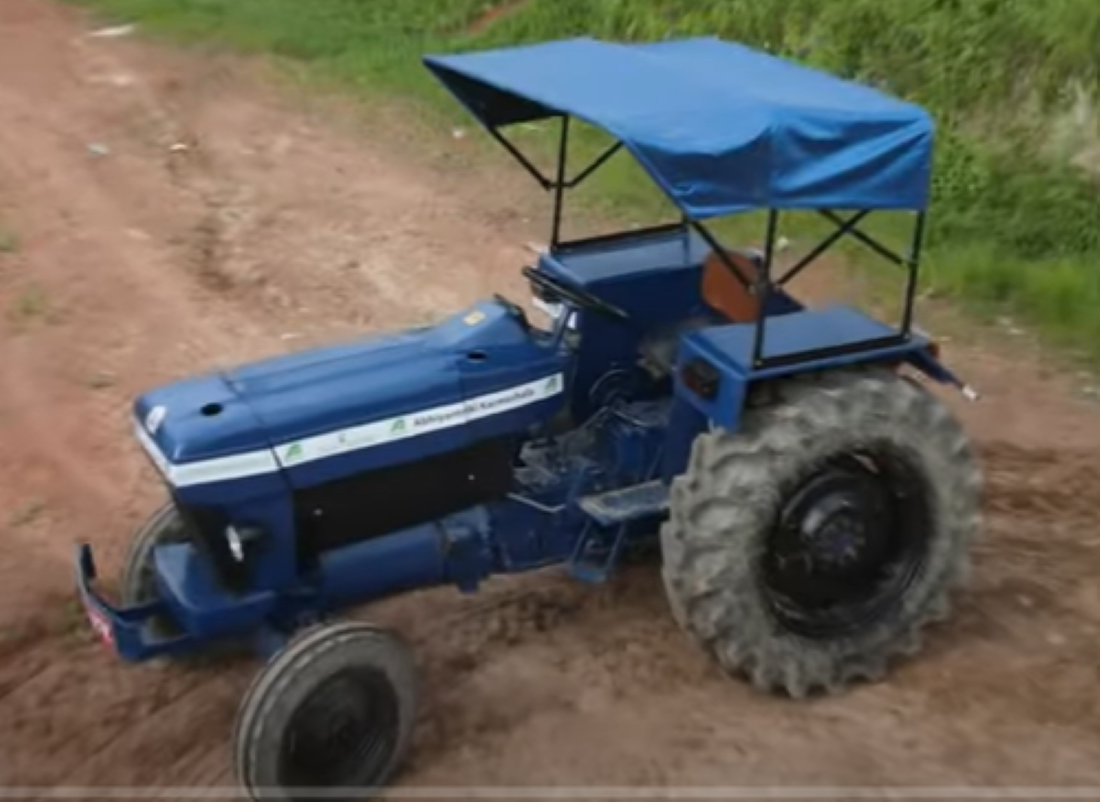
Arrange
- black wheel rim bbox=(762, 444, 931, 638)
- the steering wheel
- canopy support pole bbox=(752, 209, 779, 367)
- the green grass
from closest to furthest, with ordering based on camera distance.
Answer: canopy support pole bbox=(752, 209, 779, 367) → black wheel rim bbox=(762, 444, 931, 638) → the steering wheel → the green grass

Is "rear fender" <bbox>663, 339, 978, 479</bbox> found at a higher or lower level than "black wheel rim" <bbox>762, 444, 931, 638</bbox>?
higher

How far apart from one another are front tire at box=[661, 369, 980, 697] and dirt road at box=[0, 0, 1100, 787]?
0.71ft

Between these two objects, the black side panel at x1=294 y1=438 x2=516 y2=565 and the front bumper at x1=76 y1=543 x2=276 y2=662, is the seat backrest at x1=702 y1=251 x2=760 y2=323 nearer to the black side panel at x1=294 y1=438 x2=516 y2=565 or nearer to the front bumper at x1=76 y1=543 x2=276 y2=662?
the black side panel at x1=294 y1=438 x2=516 y2=565

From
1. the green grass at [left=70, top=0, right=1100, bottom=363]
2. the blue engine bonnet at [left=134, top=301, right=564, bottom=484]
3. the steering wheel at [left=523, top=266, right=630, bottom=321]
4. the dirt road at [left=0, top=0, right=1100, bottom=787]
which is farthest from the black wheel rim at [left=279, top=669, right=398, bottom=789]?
the green grass at [left=70, top=0, right=1100, bottom=363]

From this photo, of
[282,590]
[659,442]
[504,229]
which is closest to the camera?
[282,590]

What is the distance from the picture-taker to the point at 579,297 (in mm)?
6605

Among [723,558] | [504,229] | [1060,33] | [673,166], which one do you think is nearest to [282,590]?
[723,558]

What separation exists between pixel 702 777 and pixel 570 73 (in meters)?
2.50

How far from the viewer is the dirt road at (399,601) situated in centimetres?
618

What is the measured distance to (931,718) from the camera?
638 centimetres

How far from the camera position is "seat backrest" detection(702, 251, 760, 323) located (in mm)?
6691

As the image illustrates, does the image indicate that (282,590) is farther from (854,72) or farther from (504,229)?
(854,72)

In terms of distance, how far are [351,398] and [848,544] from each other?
186cm

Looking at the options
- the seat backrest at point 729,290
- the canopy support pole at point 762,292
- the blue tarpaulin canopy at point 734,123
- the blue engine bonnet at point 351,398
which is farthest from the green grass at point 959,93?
the blue engine bonnet at point 351,398
